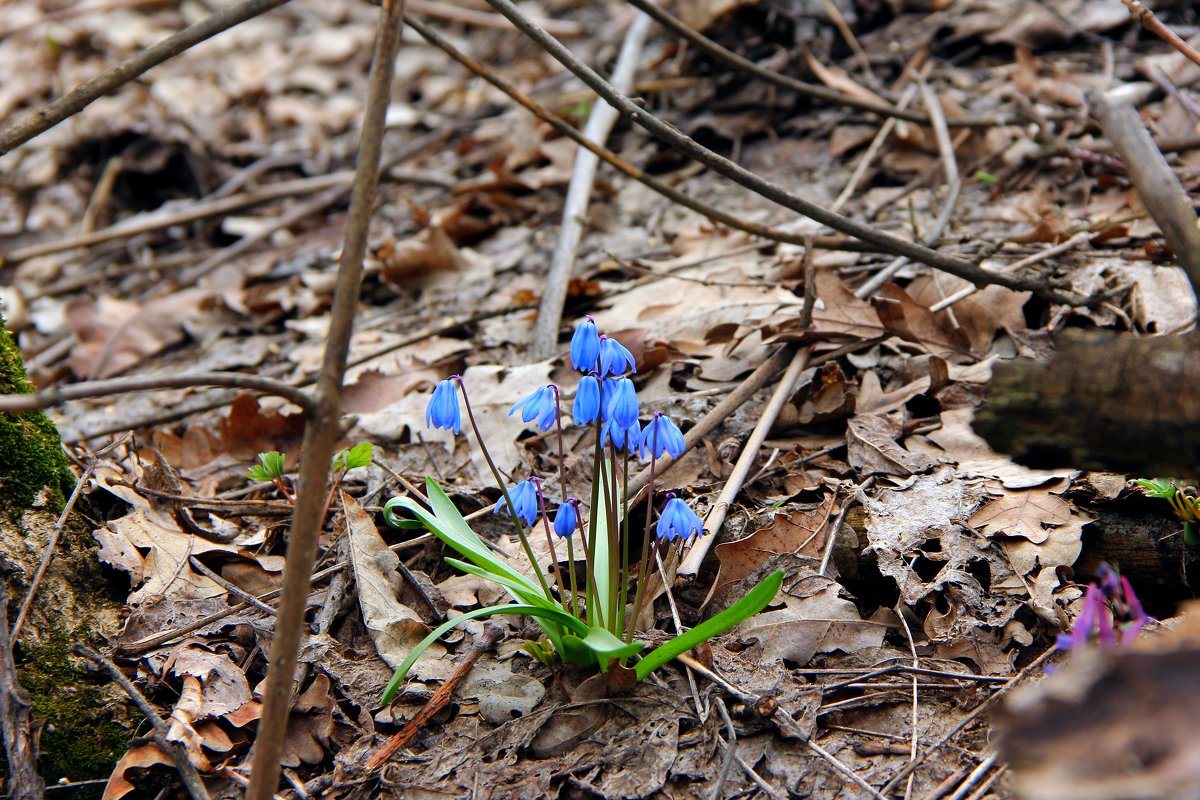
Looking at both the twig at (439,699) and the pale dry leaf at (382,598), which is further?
the pale dry leaf at (382,598)

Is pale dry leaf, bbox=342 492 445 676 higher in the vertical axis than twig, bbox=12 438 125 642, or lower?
lower

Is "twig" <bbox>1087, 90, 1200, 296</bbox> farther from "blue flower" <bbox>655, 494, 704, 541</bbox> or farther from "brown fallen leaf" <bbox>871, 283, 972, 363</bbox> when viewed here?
"brown fallen leaf" <bbox>871, 283, 972, 363</bbox>

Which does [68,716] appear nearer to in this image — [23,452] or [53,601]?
[53,601]


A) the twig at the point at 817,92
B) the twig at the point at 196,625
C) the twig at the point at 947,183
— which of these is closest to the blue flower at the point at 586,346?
the twig at the point at 196,625

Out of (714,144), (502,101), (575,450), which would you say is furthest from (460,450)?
(502,101)

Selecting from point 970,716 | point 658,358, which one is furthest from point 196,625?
point 970,716

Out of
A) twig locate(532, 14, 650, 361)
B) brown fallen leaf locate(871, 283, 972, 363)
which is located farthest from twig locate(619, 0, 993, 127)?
brown fallen leaf locate(871, 283, 972, 363)

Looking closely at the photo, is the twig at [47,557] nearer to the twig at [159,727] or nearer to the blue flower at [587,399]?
the twig at [159,727]
